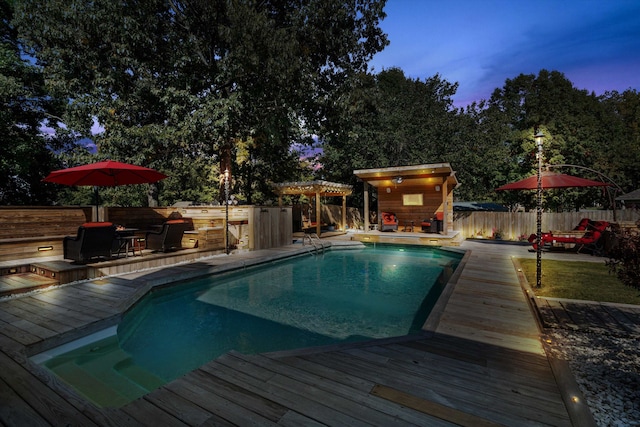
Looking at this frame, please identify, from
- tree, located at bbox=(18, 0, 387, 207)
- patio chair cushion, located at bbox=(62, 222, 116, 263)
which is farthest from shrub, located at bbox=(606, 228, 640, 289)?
tree, located at bbox=(18, 0, 387, 207)

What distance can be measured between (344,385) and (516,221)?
14857mm

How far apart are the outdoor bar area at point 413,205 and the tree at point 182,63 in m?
5.18

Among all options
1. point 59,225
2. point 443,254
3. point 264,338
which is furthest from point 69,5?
point 443,254

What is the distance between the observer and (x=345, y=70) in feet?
54.4

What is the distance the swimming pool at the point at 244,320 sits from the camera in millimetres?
3342

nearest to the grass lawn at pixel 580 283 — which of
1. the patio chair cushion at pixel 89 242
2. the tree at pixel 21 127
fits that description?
the patio chair cushion at pixel 89 242

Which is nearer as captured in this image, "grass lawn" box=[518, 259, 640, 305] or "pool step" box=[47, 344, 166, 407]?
"pool step" box=[47, 344, 166, 407]

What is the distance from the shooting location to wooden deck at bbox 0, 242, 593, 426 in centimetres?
201

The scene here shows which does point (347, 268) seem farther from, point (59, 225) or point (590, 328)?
point (59, 225)

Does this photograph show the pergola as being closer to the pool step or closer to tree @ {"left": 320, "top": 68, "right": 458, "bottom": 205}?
tree @ {"left": 320, "top": 68, "right": 458, "bottom": 205}

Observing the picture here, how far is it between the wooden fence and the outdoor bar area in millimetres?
907

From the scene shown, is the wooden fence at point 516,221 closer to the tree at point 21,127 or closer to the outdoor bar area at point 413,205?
the outdoor bar area at point 413,205

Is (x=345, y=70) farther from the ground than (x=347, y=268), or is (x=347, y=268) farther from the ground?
(x=345, y=70)

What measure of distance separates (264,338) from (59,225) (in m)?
6.24
